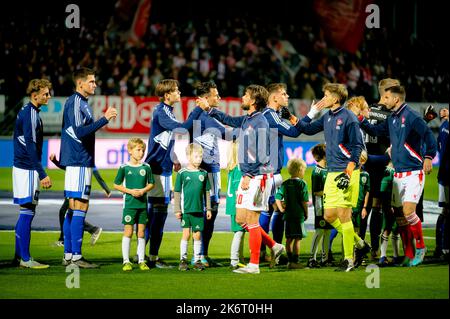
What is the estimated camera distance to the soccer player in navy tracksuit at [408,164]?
961cm

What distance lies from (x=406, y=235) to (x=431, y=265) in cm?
52

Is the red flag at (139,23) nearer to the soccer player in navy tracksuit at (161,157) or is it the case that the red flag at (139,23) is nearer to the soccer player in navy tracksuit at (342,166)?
the soccer player in navy tracksuit at (161,157)

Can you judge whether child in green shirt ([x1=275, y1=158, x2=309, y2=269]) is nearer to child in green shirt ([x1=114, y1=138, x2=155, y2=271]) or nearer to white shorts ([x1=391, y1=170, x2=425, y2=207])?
white shorts ([x1=391, y1=170, x2=425, y2=207])

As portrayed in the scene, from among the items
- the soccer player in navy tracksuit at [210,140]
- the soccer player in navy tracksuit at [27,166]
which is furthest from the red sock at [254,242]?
the soccer player in navy tracksuit at [27,166]

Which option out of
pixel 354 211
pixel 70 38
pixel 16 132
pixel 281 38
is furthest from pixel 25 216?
pixel 281 38

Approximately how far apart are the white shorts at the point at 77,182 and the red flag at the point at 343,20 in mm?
22618

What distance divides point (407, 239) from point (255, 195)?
196cm

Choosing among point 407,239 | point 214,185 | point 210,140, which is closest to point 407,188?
point 407,239

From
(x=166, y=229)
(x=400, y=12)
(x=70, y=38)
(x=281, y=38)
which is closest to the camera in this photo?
(x=166, y=229)

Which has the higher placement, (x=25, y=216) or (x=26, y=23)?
(x=26, y=23)

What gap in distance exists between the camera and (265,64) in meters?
28.8

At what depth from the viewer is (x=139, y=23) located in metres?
29.2

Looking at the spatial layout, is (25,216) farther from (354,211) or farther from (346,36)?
(346,36)

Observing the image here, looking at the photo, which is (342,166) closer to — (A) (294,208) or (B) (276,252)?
(A) (294,208)
